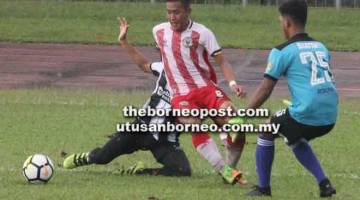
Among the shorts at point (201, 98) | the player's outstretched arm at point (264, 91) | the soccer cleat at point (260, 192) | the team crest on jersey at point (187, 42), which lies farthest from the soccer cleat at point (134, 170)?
the player's outstretched arm at point (264, 91)

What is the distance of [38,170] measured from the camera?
852 centimetres

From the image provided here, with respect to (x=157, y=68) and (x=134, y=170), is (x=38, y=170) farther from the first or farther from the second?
(x=157, y=68)

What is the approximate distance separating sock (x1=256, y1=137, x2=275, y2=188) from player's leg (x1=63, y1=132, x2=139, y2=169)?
1.74m

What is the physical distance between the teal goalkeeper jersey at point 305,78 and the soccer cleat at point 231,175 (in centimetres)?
91

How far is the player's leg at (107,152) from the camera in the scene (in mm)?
9367

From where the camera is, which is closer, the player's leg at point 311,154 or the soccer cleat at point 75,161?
the player's leg at point 311,154

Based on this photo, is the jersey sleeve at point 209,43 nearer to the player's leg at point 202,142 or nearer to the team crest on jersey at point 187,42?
the team crest on jersey at point 187,42

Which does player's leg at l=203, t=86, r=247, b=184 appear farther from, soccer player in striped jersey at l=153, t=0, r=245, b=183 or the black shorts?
the black shorts

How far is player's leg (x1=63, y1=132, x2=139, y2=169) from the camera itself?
30.7ft

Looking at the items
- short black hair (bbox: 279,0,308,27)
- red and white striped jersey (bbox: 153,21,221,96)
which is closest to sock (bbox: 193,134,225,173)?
red and white striped jersey (bbox: 153,21,221,96)

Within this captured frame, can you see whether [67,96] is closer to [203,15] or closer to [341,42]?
[341,42]

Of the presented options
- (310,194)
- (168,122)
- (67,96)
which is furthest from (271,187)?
(67,96)

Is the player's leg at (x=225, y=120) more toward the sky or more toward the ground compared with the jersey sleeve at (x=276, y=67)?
more toward the ground

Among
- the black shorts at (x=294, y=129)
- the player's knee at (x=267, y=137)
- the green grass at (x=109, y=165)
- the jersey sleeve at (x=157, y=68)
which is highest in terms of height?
the jersey sleeve at (x=157, y=68)
